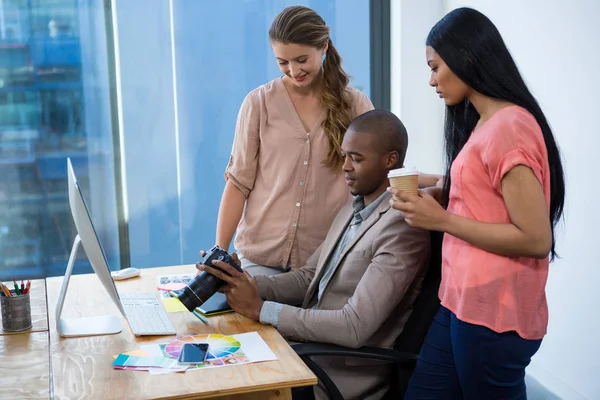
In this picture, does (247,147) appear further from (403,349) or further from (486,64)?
(486,64)

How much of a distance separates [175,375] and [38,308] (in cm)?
84

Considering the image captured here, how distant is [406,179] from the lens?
171cm

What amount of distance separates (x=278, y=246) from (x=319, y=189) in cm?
26

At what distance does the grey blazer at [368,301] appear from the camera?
6.61 feet

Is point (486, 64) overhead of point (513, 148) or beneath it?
overhead

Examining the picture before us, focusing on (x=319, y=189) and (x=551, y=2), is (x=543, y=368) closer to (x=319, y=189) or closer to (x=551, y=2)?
(x=319, y=189)

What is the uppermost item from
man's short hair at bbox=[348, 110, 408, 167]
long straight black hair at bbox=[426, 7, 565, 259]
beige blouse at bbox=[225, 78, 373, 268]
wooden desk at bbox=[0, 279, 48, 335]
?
long straight black hair at bbox=[426, 7, 565, 259]

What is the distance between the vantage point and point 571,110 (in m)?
2.81

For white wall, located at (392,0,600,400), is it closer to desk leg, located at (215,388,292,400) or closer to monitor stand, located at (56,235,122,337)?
desk leg, located at (215,388,292,400)

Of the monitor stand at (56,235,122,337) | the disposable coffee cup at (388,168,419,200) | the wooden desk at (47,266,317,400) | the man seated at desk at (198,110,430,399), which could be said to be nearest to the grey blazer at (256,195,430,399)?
the man seated at desk at (198,110,430,399)

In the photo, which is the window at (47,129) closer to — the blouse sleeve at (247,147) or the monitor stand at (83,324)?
the blouse sleeve at (247,147)

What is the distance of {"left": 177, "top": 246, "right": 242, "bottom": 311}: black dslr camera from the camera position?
2.03 meters

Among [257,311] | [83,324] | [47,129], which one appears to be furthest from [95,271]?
[47,129]

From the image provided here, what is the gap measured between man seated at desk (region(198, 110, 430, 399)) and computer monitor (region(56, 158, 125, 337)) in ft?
0.96
